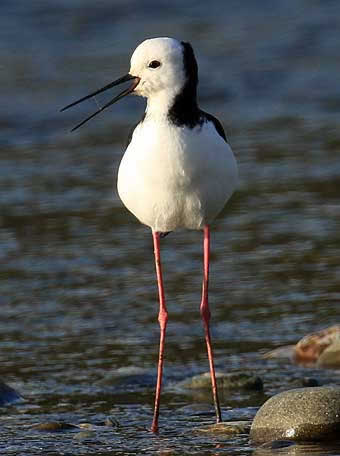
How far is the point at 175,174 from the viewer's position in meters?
5.46

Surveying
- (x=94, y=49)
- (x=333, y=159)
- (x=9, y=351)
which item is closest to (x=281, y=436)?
(x=9, y=351)

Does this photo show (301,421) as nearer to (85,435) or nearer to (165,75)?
(85,435)

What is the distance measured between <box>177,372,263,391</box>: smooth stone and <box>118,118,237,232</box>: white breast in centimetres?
76

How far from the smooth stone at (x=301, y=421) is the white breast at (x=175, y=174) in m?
0.89

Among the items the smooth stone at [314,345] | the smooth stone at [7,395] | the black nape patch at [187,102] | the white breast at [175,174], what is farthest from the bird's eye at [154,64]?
the smooth stone at [314,345]

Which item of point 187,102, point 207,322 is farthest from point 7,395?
point 187,102

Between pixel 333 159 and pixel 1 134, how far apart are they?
2.99 meters

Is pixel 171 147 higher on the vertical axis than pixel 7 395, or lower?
higher

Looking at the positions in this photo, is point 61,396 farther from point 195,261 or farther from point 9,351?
point 195,261

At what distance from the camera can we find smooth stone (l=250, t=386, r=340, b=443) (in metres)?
5.22

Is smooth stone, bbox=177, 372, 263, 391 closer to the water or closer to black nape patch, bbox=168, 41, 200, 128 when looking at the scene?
the water

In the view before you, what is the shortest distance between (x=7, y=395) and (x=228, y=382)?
37.5 inches

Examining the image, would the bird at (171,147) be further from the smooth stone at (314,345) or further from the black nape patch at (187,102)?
the smooth stone at (314,345)

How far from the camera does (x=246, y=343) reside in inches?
264
